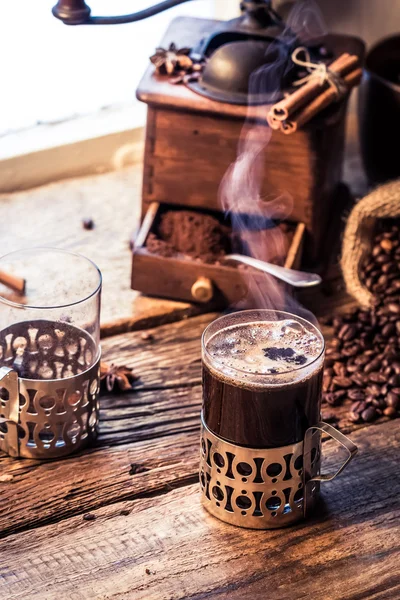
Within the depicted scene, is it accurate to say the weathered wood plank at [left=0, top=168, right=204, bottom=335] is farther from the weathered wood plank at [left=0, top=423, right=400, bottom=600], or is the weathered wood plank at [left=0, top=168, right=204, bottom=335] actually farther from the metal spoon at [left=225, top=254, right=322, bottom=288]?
the weathered wood plank at [left=0, top=423, right=400, bottom=600]

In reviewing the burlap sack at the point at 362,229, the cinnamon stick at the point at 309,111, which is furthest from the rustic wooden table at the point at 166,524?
the cinnamon stick at the point at 309,111

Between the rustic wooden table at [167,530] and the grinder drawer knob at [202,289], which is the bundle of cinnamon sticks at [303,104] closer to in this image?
the grinder drawer knob at [202,289]

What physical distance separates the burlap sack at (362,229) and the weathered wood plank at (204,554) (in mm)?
595

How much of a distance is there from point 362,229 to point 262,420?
2.59ft

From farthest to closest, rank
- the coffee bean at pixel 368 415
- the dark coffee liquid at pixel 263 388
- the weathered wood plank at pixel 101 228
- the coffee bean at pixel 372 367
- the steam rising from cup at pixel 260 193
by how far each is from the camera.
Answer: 1. the weathered wood plank at pixel 101 228
2. the steam rising from cup at pixel 260 193
3. the coffee bean at pixel 372 367
4. the coffee bean at pixel 368 415
5. the dark coffee liquid at pixel 263 388

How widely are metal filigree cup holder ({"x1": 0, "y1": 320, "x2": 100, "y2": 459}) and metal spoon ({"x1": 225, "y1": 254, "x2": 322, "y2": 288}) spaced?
44 cm

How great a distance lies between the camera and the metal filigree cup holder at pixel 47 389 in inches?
59.4

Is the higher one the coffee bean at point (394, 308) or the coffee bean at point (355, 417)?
the coffee bean at point (394, 308)

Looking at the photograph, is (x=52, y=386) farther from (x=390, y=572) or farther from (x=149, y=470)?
(x=390, y=572)

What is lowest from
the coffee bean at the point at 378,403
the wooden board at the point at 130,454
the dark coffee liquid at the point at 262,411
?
the wooden board at the point at 130,454

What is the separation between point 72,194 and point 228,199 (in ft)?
1.96

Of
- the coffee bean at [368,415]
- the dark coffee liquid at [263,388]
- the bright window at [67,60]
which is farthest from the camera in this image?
the bright window at [67,60]

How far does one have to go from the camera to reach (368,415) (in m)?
1.70

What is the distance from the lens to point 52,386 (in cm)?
150
